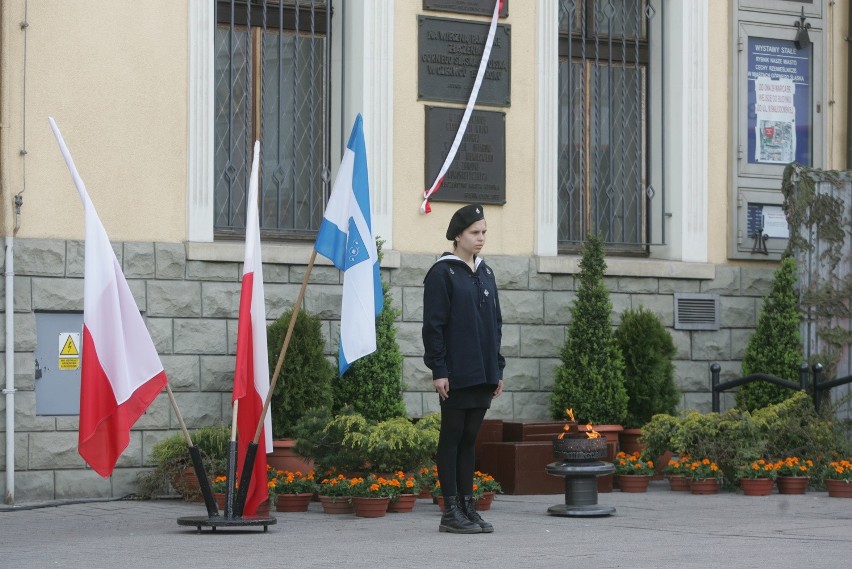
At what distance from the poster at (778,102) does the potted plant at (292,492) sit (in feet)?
21.2

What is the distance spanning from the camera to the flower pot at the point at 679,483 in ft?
43.1

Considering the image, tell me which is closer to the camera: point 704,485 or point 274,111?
point 704,485

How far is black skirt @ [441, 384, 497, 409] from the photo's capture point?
968cm

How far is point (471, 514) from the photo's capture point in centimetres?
967

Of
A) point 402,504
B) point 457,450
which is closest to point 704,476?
point 402,504

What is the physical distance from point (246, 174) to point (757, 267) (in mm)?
5429

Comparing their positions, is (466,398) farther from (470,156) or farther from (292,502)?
(470,156)

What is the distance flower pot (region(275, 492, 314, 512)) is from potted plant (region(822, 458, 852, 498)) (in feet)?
14.5

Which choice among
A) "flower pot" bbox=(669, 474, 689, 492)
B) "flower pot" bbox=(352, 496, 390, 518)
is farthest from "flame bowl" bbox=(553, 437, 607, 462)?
"flower pot" bbox=(669, 474, 689, 492)

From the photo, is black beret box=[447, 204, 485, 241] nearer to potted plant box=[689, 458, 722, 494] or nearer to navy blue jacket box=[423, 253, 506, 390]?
navy blue jacket box=[423, 253, 506, 390]

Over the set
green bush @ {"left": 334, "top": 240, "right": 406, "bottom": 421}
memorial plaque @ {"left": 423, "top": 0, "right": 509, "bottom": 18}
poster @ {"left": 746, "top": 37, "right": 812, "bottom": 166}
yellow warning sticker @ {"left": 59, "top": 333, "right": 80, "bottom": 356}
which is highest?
memorial plaque @ {"left": 423, "top": 0, "right": 509, "bottom": 18}

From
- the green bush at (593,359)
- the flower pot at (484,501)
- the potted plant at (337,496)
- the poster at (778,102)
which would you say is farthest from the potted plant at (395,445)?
the poster at (778,102)

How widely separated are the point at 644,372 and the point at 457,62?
11.2ft

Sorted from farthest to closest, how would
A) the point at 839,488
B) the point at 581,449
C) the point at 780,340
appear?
the point at 780,340 → the point at 839,488 → the point at 581,449
